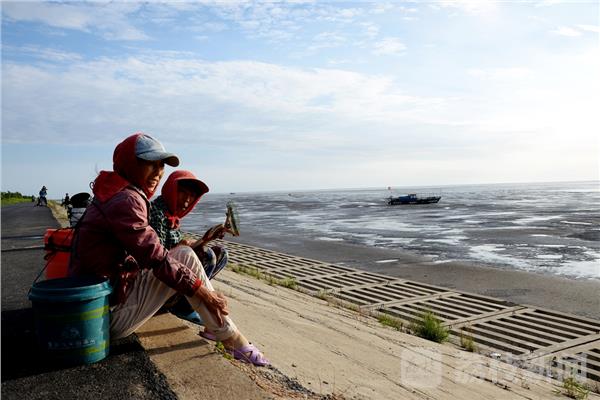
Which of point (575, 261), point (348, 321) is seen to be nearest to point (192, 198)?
point (348, 321)

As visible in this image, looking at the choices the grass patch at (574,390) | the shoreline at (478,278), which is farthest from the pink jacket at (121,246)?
the shoreline at (478,278)

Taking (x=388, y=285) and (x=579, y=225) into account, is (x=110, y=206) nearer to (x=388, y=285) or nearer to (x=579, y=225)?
(x=388, y=285)

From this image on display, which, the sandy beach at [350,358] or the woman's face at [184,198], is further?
the woman's face at [184,198]

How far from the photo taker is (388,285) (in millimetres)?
10789

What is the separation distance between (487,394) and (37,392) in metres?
3.92

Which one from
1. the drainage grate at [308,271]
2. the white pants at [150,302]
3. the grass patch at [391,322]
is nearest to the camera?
the white pants at [150,302]

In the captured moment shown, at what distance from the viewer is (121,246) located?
3.37m

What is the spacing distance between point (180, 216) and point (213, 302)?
1211 millimetres

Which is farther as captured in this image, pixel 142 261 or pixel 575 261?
pixel 575 261

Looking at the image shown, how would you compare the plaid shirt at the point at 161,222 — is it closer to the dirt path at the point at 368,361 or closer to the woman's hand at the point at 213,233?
the woman's hand at the point at 213,233

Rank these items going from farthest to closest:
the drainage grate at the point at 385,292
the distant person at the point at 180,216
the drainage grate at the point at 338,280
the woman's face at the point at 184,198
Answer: the drainage grate at the point at 338,280 → the drainage grate at the point at 385,292 → the woman's face at the point at 184,198 → the distant person at the point at 180,216

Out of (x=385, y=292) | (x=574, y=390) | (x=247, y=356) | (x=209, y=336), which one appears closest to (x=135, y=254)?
(x=209, y=336)

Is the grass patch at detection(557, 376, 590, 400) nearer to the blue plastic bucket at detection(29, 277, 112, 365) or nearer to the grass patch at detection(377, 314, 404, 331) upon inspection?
the grass patch at detection(377, 314, 404, 331)

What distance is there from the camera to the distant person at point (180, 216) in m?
4.01
